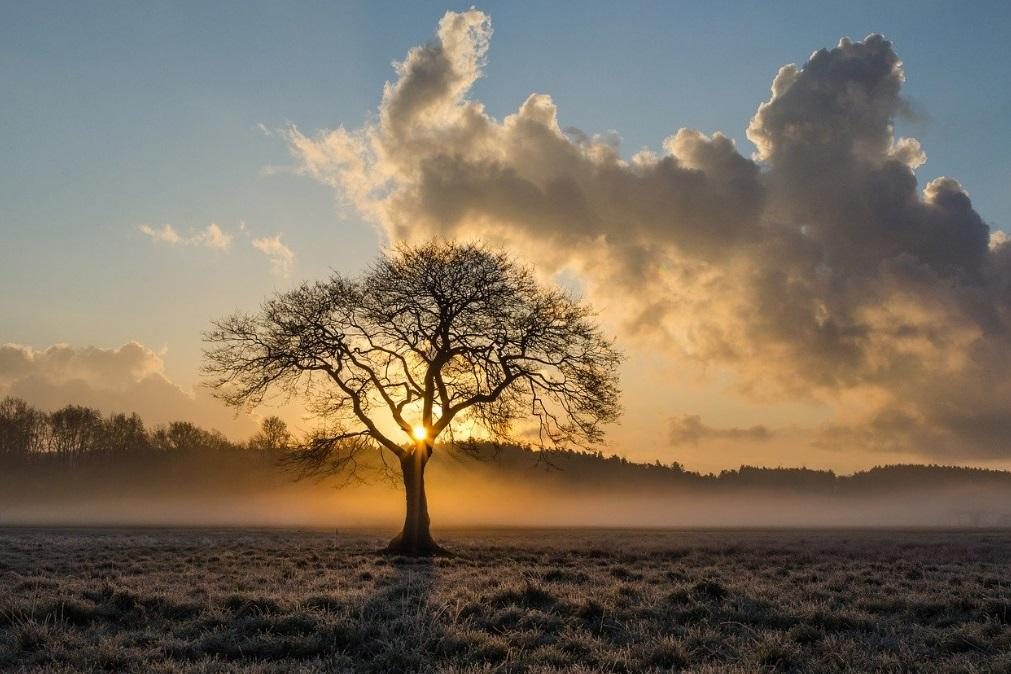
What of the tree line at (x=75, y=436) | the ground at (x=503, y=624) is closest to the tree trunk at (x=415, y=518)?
the ground at (x=503, y=624)

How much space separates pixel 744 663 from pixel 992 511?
589ft

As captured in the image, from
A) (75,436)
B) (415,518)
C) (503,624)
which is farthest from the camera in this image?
(75,436)

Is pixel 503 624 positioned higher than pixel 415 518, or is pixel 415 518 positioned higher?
pixel 415 518

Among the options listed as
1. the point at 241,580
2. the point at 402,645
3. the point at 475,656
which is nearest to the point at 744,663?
the point at 475,656

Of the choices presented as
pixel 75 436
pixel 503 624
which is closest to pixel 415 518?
pixel 503 624

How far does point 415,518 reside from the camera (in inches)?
1208

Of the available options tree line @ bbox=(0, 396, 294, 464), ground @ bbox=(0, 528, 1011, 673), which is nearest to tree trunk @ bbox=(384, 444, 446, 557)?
ground @ bbox=(0, 528, 1011, 673)

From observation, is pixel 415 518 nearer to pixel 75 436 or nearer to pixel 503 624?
pixel 503 624

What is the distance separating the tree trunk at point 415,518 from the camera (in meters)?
29.9

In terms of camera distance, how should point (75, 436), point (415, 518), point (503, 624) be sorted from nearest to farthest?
point (503, 624) < point (415, 518) < point (75, 436)

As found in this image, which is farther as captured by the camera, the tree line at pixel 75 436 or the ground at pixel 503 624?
the tree line at pixel 75 436

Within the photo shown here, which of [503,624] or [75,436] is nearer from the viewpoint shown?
[503,624]

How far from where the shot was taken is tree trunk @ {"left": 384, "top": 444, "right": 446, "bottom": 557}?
29.9 metres

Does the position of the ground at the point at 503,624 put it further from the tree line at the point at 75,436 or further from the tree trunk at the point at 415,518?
the tree line at the point at 75,436
